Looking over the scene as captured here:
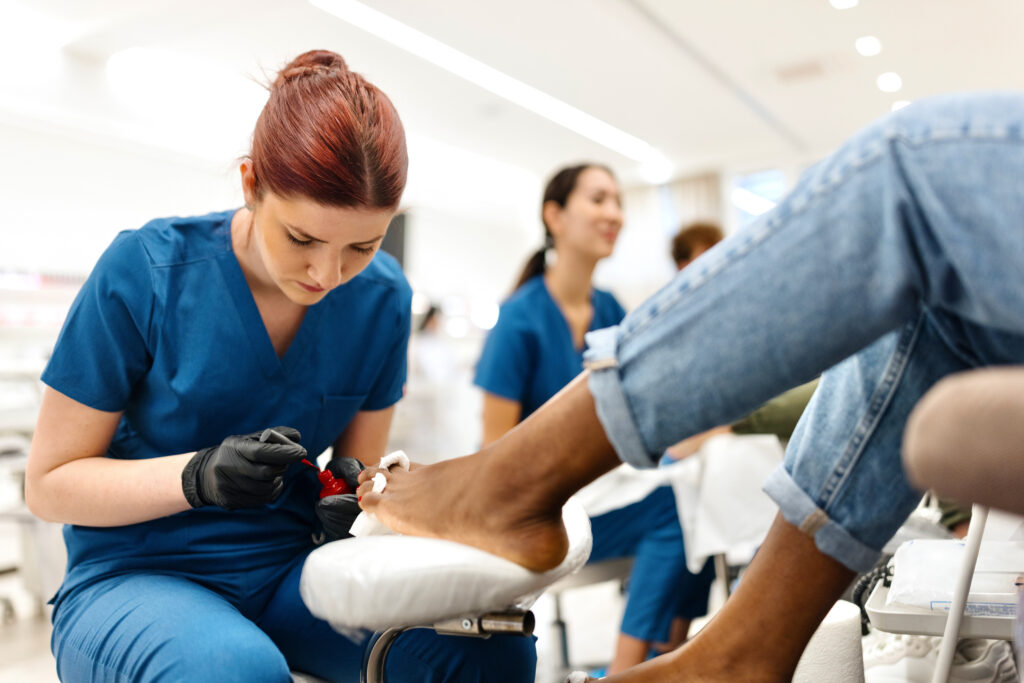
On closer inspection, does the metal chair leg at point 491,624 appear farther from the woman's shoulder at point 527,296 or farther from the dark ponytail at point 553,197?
the dark ponytail at point 553,197

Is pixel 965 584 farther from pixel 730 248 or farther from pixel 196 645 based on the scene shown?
pixel 196 645

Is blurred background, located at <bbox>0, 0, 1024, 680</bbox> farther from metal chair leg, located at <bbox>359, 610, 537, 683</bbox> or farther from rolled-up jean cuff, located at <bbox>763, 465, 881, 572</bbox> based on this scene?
rolled-up jean cuff, located at <bbox>763, 465, 881, 572</bbox>

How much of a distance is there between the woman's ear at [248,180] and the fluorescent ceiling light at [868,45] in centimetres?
470

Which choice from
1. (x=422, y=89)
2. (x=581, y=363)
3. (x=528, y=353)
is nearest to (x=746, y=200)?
(x=422, y=89)

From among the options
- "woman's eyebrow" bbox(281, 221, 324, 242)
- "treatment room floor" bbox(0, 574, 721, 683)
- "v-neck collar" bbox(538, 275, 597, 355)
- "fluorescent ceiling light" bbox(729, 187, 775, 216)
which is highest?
"fluorescent ceiling light" bbox(729, 187, 775, 216)

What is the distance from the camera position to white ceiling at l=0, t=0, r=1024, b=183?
168 inches

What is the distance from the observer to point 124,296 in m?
0.89

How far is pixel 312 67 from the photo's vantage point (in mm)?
950

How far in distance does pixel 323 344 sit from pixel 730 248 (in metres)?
0.63

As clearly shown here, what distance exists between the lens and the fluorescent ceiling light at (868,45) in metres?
4.70

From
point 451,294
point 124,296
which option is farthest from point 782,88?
point 124,296

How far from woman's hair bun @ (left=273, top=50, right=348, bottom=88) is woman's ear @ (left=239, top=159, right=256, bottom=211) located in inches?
4.0

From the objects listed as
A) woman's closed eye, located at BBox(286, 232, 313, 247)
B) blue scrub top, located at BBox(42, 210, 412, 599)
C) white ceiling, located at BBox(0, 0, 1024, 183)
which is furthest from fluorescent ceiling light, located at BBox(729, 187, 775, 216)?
woman's closed eye, located at BBox(286, 232, 313, 247)

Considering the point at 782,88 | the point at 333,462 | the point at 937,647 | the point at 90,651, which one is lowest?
the point at 937,647
